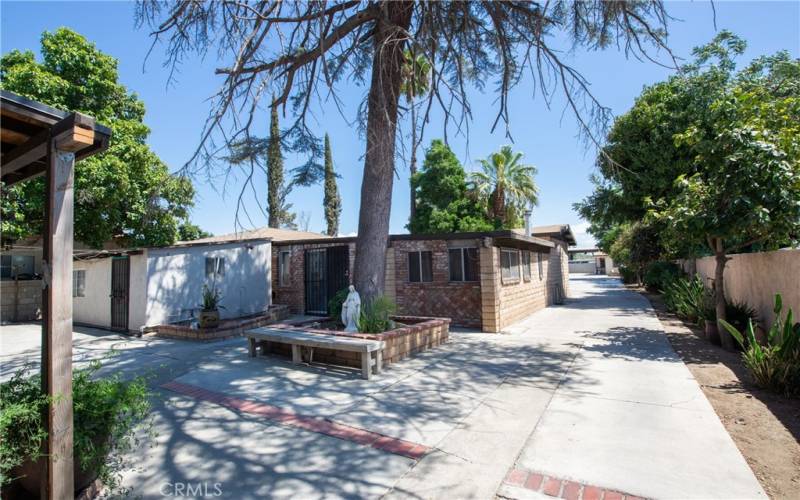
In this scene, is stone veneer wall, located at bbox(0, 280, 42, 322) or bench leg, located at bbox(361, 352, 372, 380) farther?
stone veneer wall, located at bbox(0, 280, 42, 322)

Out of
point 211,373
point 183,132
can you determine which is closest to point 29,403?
point 211,373

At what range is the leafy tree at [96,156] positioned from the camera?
465 inches

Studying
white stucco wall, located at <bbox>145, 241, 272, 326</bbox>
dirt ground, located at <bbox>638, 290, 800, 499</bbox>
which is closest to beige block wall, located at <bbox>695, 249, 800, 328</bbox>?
dirt ground, located at <bbox>638, 290, 800, 499</bbox>

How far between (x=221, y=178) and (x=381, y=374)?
3.85 m

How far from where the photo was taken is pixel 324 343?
627 cm

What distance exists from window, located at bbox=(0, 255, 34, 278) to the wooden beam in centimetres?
1686

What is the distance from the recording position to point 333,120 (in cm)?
621

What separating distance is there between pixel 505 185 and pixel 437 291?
15.6 metres

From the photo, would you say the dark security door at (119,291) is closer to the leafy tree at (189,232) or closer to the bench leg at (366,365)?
the bench leg at (366,365)

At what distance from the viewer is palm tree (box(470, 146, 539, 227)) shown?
81.5ft

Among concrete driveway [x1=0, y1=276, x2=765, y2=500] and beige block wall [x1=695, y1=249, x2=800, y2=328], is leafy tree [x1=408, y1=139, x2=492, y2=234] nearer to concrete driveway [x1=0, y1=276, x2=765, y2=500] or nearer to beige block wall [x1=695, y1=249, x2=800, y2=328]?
beige block wall [x1=695, y1=249, x2=800, y2=328]

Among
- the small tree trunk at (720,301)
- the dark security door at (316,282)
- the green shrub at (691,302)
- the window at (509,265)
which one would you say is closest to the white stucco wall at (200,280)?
the dark security door at (316,282)

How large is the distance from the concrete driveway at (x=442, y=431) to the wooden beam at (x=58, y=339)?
0.66 metres

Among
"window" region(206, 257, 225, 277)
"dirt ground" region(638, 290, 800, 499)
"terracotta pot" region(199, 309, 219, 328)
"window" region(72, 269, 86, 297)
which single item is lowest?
"dirt ground" region(638, 290, 800, 499)
